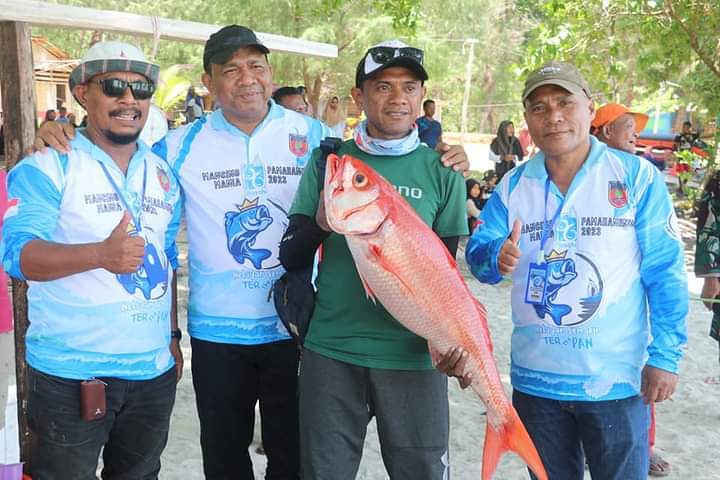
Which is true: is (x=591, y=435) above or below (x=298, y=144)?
below

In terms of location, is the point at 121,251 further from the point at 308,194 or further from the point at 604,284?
the point at 604,284

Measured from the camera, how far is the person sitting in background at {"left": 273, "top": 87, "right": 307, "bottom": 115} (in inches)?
299

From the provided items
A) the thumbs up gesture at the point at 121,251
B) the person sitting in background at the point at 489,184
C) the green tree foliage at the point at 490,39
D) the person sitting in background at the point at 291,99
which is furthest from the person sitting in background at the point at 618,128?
the person sitting in background at the point at 489,184

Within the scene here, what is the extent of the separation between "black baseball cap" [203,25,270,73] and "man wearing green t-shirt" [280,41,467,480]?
671 mm

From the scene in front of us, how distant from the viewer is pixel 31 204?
2.70 meters

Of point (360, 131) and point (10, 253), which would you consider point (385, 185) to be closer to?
point (360, 131)

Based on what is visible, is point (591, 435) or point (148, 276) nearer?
point (591, 435)

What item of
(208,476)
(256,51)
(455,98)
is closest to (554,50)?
(256,51)

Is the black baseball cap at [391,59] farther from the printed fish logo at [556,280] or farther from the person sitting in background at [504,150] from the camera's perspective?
the person sitting in background at [504,150]

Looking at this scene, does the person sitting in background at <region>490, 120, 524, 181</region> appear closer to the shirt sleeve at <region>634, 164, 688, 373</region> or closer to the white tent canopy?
the white tent canopy

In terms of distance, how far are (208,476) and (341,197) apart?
175 cm

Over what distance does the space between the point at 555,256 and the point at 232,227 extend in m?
1.34

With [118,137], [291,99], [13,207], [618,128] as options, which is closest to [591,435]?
[118,137]

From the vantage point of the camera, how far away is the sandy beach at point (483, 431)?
15.3 ft
